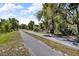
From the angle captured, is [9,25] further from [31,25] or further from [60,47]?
[60,47]

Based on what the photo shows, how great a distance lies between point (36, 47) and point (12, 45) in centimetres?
24

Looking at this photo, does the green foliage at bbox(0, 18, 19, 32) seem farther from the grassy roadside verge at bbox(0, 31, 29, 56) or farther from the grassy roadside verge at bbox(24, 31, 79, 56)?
the grassy roadside verge at bbox(24, 31, 79, 56)

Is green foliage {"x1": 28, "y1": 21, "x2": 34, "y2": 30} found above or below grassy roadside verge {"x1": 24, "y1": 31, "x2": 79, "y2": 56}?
above

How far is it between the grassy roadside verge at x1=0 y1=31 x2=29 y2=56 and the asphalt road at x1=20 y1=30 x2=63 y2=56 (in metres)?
0.05

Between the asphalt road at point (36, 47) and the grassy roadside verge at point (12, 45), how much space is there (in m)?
0.05

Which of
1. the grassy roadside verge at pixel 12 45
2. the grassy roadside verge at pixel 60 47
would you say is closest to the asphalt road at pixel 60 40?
the grassy roadside verge at pixel 60 47

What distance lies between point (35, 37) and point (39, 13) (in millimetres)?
253

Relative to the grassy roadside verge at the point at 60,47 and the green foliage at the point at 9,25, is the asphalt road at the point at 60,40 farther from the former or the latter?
the green foliage at the point at 9,25

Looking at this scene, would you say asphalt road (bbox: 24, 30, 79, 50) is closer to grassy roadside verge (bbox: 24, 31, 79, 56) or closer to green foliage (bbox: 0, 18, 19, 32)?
grassy roadside verge (bbox: 24, 31, 79, 56)

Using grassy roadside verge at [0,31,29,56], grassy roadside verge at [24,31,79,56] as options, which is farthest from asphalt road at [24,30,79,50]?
grassy roadside verge at [0,31,29,56]

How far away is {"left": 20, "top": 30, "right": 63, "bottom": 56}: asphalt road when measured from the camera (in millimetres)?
1929

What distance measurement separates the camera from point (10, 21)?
198cm

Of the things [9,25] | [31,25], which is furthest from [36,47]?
[9,25]

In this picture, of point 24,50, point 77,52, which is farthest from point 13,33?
point 77,52
